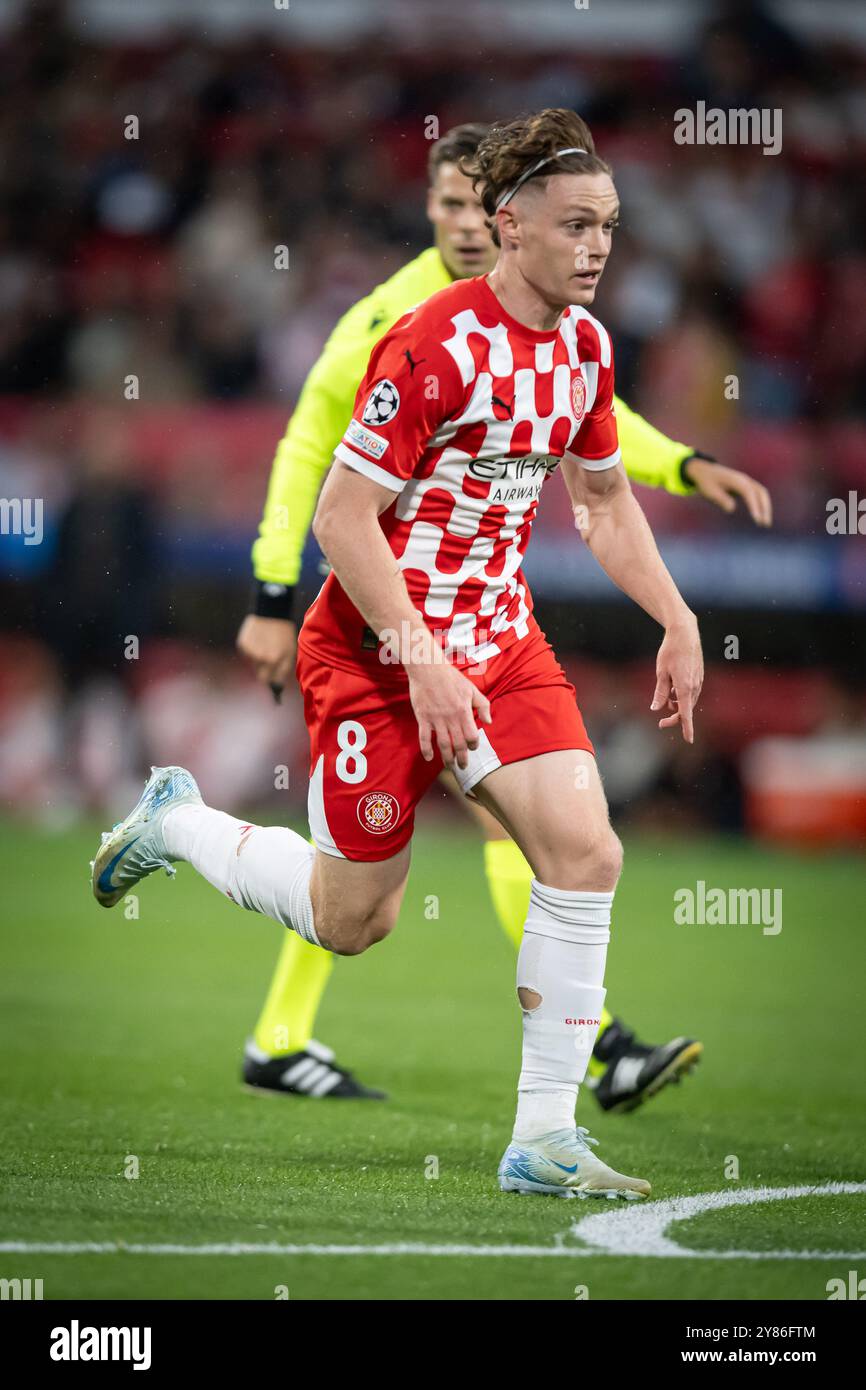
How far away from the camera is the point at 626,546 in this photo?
14.1 ft

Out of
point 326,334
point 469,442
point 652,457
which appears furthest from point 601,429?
point 326,334

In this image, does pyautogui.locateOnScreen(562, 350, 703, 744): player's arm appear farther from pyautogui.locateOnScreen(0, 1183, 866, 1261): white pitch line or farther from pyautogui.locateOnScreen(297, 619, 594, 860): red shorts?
pyautogui.locateOnScreen(0, 1183, 866, 1261): white pitch line

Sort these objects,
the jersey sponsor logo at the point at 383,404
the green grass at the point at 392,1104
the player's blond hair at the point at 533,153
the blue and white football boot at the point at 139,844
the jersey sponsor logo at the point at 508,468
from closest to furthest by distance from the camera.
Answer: the green grass at the point at 392,1104 < the jersey sponsor logo at the point at 383,404 < the player's blond hair at the point at 533,153 < the jersey sponsor logo at the point at 508,468 < the blue and white football boot at the point at 139,844

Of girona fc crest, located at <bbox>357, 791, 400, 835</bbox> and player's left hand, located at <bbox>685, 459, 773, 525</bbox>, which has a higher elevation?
player's left hand, located at <bbox>685, 459, 773, 525</bbox>

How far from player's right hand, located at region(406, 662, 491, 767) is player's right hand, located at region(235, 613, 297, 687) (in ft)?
5.28

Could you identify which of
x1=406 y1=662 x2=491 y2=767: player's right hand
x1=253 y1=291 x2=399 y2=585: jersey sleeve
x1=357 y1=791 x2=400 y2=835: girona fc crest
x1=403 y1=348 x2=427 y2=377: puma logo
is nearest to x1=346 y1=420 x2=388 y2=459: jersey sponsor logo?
x1=403 y1=348 x2=427 y2=377: puma logo

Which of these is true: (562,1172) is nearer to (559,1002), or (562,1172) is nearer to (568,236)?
(559,1002)

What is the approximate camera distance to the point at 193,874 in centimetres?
1058

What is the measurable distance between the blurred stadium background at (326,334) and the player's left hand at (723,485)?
6.09 metres

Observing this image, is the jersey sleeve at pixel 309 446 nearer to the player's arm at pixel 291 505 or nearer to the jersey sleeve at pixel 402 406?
the player's arm at pixel 291 505

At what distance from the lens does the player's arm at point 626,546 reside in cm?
416

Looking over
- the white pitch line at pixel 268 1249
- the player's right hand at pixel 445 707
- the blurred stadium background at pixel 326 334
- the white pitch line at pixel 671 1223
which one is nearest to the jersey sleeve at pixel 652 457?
the player's right hand at pixel 445 707

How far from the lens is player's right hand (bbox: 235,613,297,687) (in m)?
5.25
